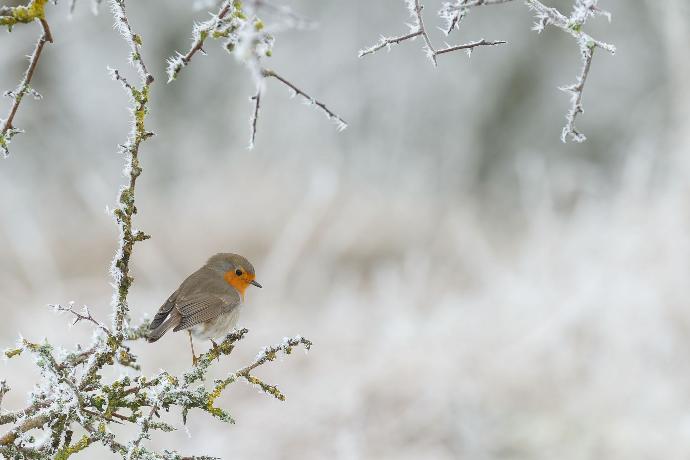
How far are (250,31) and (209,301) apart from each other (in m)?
1.08

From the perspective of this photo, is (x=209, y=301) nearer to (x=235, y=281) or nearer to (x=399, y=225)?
(x=235, y=281)

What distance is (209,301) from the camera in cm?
185

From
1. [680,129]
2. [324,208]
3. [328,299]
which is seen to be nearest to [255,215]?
[324,208]

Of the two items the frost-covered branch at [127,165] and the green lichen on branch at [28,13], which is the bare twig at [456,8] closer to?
the frost-covered branch at [127,165]

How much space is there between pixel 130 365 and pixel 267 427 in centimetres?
356

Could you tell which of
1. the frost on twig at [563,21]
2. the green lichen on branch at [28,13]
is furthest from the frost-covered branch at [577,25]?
the green lichen on branch at [28,13]

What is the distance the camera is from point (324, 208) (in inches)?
276

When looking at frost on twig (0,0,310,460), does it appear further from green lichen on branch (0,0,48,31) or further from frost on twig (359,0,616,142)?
frost on twig (359,0,616,142)

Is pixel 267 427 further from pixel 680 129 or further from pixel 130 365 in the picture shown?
pixel 680 129

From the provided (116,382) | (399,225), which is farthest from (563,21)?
(399,225)

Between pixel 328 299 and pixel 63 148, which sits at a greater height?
pixel 63 148

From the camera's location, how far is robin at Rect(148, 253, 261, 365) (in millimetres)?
1782

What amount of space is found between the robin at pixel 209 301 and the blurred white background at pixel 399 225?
3.26 feet

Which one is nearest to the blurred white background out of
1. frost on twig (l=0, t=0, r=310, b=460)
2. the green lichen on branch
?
frost on twig (l=0, t=0, r=310, b=460)
